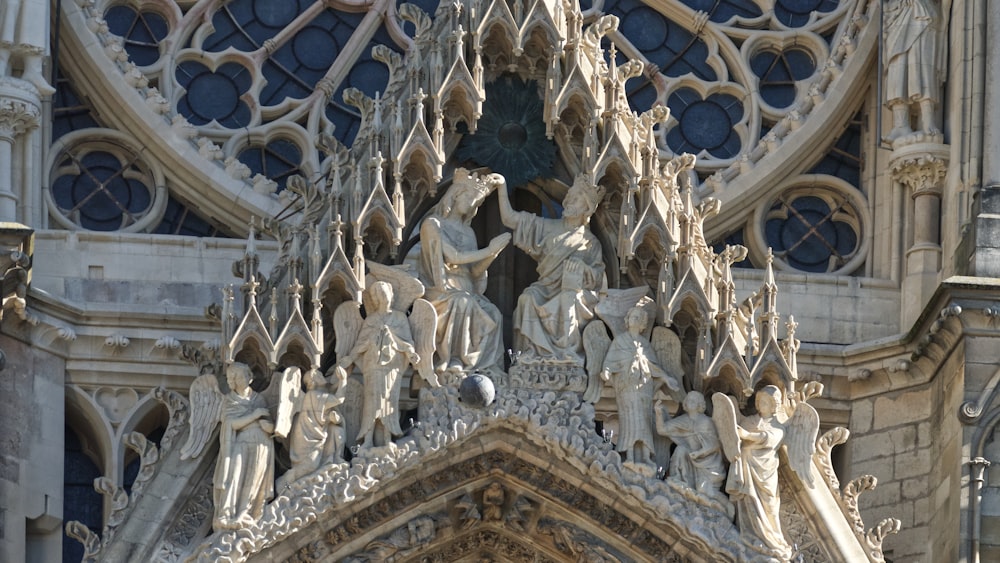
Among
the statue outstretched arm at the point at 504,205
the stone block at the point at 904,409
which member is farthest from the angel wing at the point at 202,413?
the stone block at the point at 904,409

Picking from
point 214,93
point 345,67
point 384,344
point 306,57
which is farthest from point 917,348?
point 214,93

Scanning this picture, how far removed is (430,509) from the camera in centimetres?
2019

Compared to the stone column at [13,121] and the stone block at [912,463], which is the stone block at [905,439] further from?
the stone column at [13,121]

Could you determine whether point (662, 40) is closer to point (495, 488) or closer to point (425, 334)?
point (425, 334)

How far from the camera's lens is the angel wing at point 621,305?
66.9 feet

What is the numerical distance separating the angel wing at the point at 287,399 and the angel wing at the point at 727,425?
2368 mm

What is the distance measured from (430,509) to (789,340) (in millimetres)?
2254

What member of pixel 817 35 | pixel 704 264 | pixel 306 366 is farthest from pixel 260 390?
pixel 817 35

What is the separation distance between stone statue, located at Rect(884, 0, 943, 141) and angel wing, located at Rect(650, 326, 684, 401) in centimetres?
248

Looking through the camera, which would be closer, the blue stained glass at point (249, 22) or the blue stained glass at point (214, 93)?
the blue stained glass at point (214, 93)

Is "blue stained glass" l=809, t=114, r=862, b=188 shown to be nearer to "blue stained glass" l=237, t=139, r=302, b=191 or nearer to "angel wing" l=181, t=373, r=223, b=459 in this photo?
"blue stained glass" l=237, t=139, r=302, b=191

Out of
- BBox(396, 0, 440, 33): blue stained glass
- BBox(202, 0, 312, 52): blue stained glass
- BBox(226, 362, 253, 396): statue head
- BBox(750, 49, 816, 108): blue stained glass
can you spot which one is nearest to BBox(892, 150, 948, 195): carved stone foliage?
BBox(750, 49, 816, 108): blue stained glass

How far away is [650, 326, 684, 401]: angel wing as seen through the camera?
66.7 ft

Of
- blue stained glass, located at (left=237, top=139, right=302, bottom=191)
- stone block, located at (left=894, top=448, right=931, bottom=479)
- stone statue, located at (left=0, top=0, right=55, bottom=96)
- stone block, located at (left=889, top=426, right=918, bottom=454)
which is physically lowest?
stone block, located at (left=894, top=448, right=931, bottom=479)
